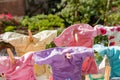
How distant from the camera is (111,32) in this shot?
117 inches

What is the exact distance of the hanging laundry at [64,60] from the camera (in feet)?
7.66

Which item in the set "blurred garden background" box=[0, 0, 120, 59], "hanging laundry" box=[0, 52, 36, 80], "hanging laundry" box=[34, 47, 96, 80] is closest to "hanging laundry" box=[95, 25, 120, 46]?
"hanging laundry" box=[34, 47, 96, 80]

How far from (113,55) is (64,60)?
38 cm

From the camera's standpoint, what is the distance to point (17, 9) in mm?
9062

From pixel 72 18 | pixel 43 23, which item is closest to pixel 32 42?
pixel 43 23

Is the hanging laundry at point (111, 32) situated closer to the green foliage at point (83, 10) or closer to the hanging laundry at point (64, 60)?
the hanging laundry at point (64, 60)

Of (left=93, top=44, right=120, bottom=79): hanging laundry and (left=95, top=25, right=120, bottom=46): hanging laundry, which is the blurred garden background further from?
(left=93, top=44, right=120, bottom=79): hanging laundry

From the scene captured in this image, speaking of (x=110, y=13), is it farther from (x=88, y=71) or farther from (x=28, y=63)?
(x=28, y=63)

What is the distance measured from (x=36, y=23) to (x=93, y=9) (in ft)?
3.82

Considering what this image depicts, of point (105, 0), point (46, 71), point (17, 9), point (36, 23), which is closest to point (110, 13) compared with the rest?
point (105, 0)

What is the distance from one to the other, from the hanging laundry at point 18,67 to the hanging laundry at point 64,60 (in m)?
0.11

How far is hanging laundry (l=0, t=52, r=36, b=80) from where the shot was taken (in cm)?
244

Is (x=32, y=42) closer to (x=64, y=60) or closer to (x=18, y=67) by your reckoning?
(x=18, y=67)

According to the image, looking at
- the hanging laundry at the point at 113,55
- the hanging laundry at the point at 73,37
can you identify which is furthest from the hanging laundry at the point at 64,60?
the hanging laundry at the point at 73,37
